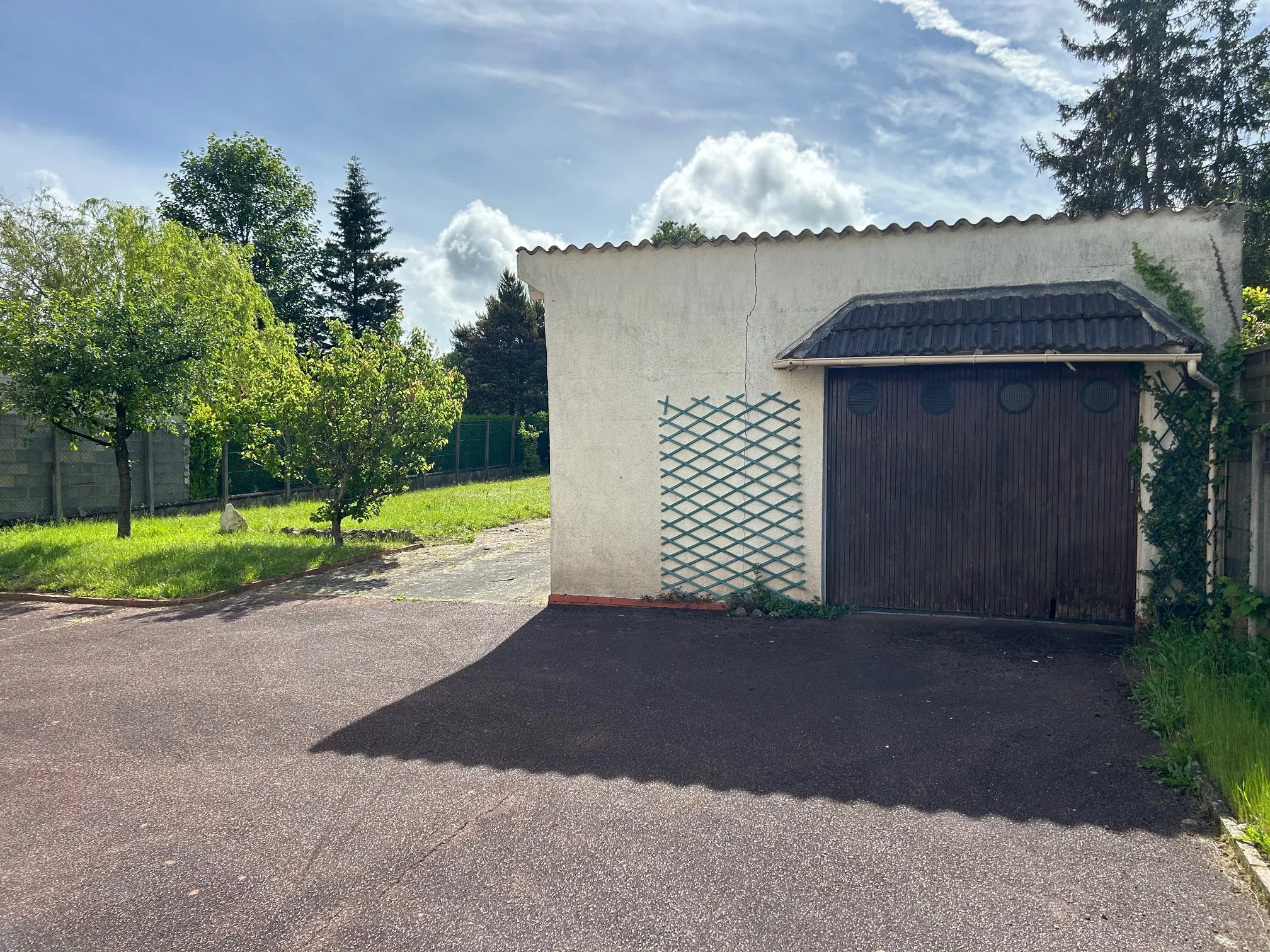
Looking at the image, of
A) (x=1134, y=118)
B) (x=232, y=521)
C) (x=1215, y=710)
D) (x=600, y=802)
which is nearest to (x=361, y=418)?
(x=232, y=521)

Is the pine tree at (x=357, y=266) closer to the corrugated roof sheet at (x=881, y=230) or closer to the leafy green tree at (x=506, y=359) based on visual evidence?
the leafy green tree at (x=506, y=359)

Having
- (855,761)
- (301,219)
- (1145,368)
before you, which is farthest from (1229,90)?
(301,219)

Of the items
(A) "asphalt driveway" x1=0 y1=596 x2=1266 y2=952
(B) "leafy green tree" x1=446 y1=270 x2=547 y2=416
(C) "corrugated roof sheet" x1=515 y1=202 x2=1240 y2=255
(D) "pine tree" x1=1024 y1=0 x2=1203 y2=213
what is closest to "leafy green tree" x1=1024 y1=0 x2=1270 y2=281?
(D) "pine tree" x1=1024 y1=0 x2=1203 y2=213

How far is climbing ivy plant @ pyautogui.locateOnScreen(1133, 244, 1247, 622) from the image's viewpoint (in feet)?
20.3

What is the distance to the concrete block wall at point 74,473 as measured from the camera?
11.8 m

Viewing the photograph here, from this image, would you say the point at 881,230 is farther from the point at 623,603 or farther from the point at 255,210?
the point at 255,210

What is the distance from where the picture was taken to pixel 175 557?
31.0 feet

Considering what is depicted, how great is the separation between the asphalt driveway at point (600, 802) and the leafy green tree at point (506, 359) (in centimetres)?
3164

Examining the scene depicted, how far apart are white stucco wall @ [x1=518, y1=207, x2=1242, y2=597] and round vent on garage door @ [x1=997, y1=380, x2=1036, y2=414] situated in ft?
2.87

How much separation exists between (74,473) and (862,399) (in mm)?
12340

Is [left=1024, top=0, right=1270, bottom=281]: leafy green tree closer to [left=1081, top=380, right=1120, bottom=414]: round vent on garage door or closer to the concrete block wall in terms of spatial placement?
[left=1081, top=380, right=1120, bottom=414]: round vent on garage door

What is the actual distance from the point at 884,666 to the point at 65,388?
9.58 m

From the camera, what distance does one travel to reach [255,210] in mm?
32531

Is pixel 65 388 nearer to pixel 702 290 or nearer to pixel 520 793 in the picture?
pixel 702 290
